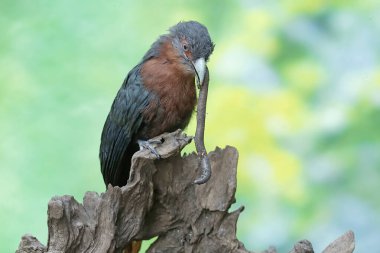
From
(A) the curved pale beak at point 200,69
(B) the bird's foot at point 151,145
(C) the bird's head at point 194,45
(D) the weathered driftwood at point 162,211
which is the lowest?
(D) the weathered driftwood at point 162,211

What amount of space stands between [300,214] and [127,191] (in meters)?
1.33

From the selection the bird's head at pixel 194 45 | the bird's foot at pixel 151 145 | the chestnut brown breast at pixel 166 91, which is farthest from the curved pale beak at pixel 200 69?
the bird's foot at pixel 151 145

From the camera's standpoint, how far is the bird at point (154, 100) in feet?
8.52

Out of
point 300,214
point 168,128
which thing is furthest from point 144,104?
point 300,214

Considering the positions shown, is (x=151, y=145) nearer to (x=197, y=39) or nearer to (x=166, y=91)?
(x=166, y=91)

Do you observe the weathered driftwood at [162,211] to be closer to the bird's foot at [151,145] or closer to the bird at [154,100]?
the bird's foot at [151,145]

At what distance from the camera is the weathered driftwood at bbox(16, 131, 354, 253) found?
2.16m

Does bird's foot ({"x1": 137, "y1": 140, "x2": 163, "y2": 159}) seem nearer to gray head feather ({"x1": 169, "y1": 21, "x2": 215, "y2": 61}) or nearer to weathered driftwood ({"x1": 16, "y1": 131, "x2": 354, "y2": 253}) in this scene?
weathered driftwood ({"x1": 16, "y1": 131, "x2": 354, "y2": 253})

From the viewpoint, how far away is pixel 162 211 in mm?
2428

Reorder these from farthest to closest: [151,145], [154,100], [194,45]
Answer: [154,100]
[194,45]
[151,145]

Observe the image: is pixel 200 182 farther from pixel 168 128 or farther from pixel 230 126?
pixel 230 126

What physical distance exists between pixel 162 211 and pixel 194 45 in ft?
1.92

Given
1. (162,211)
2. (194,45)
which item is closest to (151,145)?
(162,211)

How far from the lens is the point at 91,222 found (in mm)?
2188
